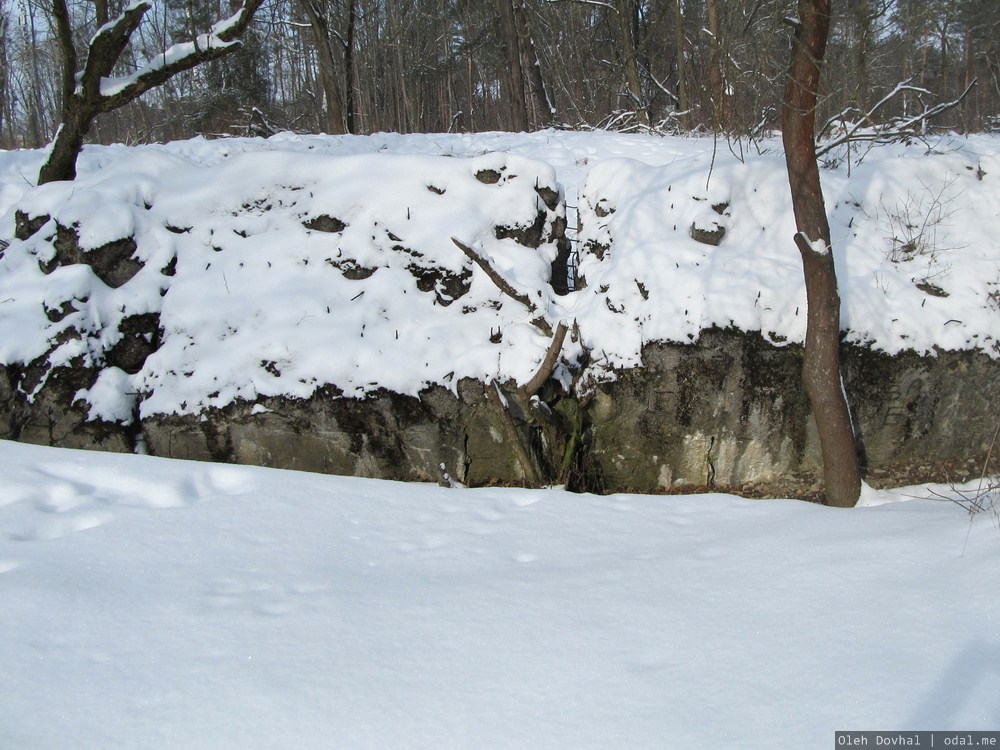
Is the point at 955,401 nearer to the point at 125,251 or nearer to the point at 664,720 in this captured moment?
the point at 664,720

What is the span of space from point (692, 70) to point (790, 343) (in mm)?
12023

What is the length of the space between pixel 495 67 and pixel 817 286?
75.3ft

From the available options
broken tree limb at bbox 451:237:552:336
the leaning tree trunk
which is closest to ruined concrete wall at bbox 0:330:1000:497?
the leaning tree trunk

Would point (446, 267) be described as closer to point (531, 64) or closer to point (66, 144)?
point (66, 144)

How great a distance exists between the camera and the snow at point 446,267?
19.8 ft

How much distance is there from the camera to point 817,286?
17.3ft

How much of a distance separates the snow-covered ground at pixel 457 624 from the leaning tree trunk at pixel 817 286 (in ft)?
3.64

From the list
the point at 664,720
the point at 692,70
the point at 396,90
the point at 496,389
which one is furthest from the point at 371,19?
the point at 664,720

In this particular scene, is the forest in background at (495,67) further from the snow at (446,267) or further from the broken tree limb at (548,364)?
the broken tree limb at (548,364)

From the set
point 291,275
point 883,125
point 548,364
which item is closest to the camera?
point 548,364

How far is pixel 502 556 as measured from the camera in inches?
150

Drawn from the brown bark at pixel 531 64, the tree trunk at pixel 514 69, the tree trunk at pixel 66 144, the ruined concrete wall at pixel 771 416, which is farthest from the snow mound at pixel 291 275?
the brown bark at pixel 531 64

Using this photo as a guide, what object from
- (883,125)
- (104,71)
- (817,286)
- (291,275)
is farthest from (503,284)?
(104,71)

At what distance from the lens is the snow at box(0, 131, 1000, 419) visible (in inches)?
237
